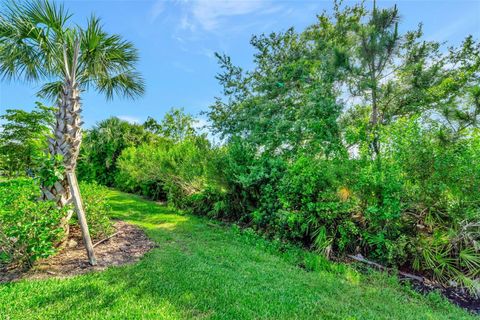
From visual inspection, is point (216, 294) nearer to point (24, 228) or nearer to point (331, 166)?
point (24, 228)

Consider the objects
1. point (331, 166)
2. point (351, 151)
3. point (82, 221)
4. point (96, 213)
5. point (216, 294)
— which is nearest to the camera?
point (216, 294)

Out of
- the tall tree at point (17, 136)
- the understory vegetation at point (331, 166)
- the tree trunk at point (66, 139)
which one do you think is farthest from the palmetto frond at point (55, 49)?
the tall tree at point (17, 136)

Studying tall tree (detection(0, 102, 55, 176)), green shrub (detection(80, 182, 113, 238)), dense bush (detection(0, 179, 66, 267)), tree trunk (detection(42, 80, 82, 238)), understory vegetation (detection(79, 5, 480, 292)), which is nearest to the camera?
dense bush (detection(0, 179, 66, 267))

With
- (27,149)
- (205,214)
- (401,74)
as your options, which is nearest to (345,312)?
(205,214)

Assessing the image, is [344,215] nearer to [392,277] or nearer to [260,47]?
[392,277]

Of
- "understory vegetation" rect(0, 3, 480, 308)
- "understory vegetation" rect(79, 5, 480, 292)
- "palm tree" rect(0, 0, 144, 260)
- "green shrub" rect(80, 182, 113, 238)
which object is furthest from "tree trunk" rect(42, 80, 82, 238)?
"understory vegetation" rect(79, 5, 480, 292)

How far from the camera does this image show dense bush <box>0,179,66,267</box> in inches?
128

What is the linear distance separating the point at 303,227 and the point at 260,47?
26.1 ft

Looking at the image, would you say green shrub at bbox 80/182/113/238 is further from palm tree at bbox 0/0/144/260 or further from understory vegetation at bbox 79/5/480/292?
understory vegetation at bbox 79/5/480/292

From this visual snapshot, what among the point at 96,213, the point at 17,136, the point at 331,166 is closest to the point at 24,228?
the point at 96,213

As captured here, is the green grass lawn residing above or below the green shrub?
below

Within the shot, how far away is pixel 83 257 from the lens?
4.00 m

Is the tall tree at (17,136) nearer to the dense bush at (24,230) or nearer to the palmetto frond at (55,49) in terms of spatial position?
the palmetto frond at (55,49)

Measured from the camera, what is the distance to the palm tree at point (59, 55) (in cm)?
395
